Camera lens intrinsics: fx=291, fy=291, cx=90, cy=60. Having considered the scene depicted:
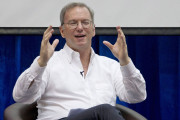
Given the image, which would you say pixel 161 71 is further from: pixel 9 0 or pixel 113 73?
pixel 9 0

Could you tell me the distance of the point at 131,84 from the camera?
5.35 ft

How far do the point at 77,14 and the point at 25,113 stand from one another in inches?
26.4

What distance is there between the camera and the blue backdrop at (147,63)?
245 cm

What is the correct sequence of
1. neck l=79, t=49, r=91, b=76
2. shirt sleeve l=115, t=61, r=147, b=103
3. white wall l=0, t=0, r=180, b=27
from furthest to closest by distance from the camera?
white wall l=0, t=0, r=180, b=27, neck l=79, t=49, r=91, b=76, shirt sleeve l=115, t=61, r=147, b=103

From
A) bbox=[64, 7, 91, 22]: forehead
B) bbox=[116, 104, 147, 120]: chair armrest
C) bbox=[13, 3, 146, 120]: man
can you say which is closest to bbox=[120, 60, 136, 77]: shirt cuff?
bbox=[13, 3, 146, 120]: man

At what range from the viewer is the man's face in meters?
1.75

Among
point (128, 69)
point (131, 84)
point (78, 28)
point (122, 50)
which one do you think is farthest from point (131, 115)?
point (78, 28)

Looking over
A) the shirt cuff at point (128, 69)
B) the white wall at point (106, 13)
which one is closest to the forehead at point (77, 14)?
the shirt cuff at point (128, 69)

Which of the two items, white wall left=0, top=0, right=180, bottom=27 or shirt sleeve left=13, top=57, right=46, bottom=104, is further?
white wall left=0, top=0, right=180, bottom=27

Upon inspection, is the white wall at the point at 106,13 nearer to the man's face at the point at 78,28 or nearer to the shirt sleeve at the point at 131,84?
the man's face at the point at 78,28

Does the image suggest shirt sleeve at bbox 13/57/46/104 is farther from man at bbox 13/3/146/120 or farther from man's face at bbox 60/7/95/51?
man's face at bbox 60/7/95/51

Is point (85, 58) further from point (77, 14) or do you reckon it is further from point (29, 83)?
point (29, 83)

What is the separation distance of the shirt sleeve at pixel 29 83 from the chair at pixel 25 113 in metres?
0.11

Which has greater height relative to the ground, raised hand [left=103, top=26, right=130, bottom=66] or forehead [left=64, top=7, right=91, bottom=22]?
forehead [left=64, top=7, right=91, bottom=22]
